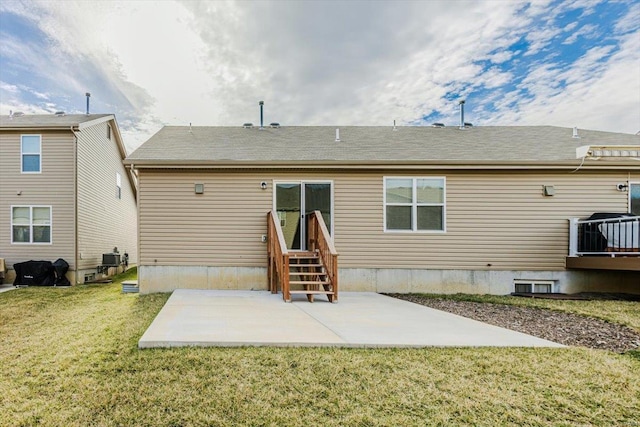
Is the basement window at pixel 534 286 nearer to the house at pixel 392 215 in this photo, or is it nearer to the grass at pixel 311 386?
the house at pixel 392 215

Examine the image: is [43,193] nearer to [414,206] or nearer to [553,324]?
[414,206]

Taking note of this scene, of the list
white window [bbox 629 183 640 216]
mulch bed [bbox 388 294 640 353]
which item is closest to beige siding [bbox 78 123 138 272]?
mulch bed [bbox 388 294 640 353]

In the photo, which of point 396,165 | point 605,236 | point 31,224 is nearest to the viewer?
point 605,236

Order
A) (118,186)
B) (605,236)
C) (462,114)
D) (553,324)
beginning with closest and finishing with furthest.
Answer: (553,324) → (605,236) → (462,114) → (118,186)

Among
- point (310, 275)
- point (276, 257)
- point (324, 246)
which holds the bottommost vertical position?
point (310, 275)

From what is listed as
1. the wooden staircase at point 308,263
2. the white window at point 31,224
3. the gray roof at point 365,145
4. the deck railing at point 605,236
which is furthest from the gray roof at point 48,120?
the deck railing at point 605,236

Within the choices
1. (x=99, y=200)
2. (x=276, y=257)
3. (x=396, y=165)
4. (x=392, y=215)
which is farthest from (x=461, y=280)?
(x=99, y=200)

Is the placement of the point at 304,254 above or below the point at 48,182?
below

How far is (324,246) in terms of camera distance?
7172 mm

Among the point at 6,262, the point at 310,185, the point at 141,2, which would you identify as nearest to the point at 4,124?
the point at 6,262

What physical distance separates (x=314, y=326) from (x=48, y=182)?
11163 millimetres

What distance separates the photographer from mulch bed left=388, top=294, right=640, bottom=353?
4415 mm

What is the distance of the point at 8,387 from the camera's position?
3.04 metres

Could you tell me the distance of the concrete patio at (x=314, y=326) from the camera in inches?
154
